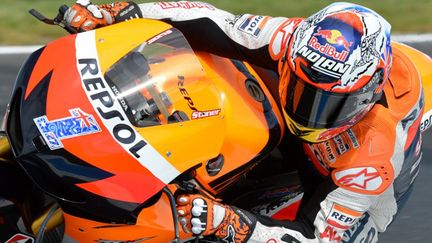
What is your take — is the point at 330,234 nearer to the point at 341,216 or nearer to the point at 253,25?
the point at 341,216

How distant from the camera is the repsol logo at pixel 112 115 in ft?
9.74

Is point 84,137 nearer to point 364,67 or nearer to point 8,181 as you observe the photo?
point 8,181

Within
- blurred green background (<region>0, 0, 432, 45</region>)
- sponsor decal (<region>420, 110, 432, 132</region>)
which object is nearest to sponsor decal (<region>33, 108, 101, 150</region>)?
sponsor decal (<region>420, 110, 432, 132</region>)

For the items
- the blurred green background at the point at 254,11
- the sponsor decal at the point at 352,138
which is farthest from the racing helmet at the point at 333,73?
the blurred green background at the point at 254,11

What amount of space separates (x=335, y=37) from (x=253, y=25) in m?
0.68

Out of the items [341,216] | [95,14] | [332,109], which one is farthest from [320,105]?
[95,14]

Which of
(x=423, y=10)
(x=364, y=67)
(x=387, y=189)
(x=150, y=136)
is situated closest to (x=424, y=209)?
(x=387, y=189)

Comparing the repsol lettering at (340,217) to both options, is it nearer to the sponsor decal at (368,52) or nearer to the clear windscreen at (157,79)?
the sponsor decal at (368,52)

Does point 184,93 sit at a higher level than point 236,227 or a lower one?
higher

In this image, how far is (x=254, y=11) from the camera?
23.4ft

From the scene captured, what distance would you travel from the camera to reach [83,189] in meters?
2.95

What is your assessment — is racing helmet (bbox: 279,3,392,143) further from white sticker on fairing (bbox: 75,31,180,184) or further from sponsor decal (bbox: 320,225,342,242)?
white sticker on fairing (bbox: 75,31,180,184)

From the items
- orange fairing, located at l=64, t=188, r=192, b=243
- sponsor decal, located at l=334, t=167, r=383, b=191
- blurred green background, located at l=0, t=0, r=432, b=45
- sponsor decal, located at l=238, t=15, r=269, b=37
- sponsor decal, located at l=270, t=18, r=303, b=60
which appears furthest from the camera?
blurred green background, located at l=0, t=0, r=432, b=45

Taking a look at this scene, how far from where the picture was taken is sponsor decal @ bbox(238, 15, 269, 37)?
154 inches
